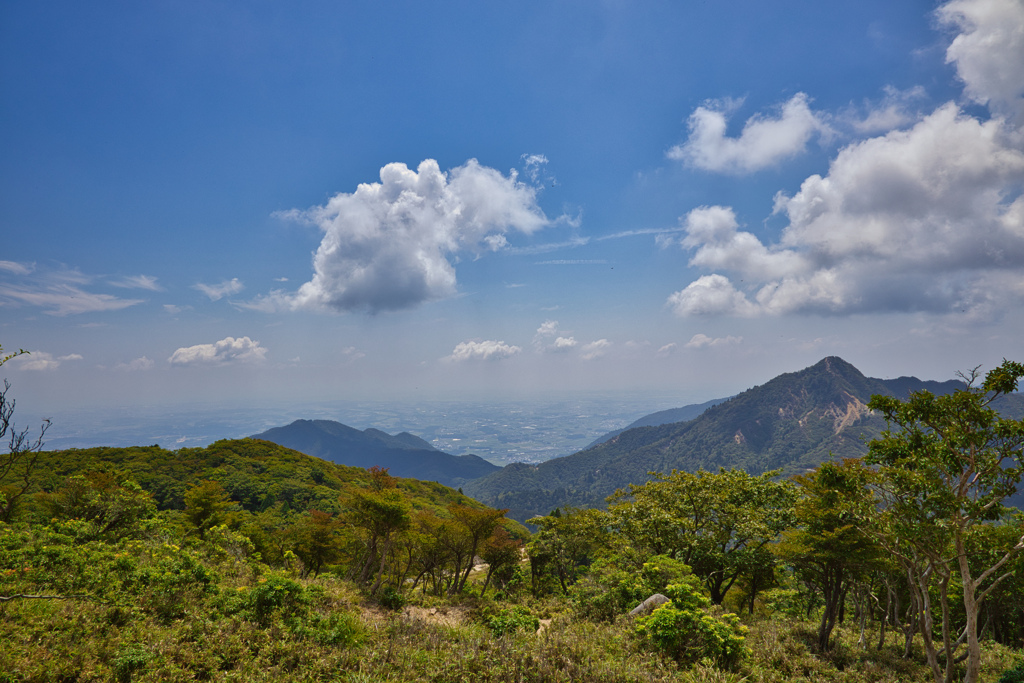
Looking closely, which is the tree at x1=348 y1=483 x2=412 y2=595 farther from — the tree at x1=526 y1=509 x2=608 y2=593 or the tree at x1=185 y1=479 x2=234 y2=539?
the tree at x1=185 y1=479 x2=234 y2=539

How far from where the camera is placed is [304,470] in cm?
4784

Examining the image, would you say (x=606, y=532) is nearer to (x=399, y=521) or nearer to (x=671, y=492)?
(x=671, y=492)

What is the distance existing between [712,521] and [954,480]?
11967mm

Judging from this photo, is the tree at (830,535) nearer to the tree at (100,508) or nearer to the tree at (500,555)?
the tree at (500,555)

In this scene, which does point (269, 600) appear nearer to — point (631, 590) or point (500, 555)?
point (631, 590)

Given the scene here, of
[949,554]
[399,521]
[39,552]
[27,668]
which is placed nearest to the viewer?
[27,668]

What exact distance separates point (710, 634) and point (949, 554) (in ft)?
21.5

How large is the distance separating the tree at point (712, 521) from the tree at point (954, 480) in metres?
8.47

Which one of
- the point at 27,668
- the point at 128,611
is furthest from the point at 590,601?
the point at 27,668

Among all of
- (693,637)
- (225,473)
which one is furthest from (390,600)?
(225,473)

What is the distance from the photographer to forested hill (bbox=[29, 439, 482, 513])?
115ft

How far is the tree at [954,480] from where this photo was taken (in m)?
7.79

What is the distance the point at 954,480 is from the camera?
902 centimetres

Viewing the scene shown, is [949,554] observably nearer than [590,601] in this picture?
Yes
